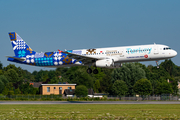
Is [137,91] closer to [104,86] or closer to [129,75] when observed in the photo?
[129,75]

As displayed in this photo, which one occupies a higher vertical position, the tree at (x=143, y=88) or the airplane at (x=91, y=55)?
the airplane at (x=91, y=55)

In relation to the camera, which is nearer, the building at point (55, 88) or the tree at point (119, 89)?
the tree at point (119, 89)

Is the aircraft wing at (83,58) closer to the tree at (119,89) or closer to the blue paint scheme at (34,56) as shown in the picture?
the blue paint scheme at (34,56)

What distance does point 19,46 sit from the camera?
61.8 m

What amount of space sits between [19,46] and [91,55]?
1797cm

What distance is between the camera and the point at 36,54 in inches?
2315

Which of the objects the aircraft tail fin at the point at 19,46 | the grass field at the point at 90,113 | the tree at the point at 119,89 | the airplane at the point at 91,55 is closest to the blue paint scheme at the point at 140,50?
the airplane at the point at 91,55

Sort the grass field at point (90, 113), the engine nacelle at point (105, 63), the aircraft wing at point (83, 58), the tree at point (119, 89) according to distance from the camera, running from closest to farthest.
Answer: the grass field at point (90, 113) < the engine nacelle at point (105, 63) < the aircraft wing at point (83, 58) < the tree at point (119, 89)

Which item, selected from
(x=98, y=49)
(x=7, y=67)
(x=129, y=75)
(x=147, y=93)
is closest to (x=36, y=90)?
(x=129, y=75)

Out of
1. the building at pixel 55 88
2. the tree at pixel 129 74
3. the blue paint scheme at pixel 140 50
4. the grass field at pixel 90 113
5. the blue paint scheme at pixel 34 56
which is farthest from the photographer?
the building at pixel 55 88

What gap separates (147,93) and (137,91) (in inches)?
150

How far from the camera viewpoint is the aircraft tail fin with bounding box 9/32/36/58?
2375 inches

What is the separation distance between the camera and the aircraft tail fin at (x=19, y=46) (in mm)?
60319

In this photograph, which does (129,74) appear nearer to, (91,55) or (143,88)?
(143,88)
